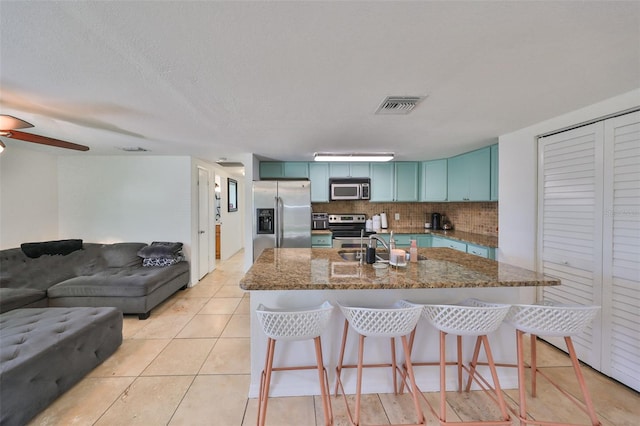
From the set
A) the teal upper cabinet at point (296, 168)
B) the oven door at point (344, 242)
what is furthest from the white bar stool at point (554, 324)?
the teal upper cabinet at point (296, 168)

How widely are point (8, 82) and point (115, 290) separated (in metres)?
2.28

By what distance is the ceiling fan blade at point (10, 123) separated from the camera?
70.5 inches

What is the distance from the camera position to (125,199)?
13.5 feet

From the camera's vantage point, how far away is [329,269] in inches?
74.6

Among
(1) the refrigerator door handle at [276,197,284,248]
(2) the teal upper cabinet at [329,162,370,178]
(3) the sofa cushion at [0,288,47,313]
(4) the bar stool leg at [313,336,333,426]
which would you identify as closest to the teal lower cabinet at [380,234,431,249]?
(2) the teal upper cabinet at [329,162,370,178]

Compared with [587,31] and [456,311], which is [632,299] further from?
[587,31]

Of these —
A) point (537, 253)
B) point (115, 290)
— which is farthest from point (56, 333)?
point (537, 253)

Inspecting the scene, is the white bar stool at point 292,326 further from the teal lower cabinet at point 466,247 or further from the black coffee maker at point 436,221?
the black coffee maker at point 436,221

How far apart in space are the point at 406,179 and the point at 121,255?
186 inches

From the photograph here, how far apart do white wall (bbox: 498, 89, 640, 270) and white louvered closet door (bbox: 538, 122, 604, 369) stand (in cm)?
7

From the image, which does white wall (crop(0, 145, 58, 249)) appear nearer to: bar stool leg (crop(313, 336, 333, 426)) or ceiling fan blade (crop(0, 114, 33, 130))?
ceiling fan blade (crop(0, 114, 33, 130))

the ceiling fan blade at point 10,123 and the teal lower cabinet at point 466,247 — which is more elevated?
the ceiling fan blade at point 10,123

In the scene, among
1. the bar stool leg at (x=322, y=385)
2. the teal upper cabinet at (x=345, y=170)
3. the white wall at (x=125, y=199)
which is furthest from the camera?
the teal upper cabinet at (x=345, y=170)

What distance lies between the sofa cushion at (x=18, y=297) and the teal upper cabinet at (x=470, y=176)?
17.7 feet
